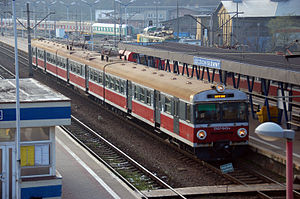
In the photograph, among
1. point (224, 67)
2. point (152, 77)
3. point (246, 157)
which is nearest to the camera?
point (246, 157)

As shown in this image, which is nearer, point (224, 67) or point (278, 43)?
point (224, 67)

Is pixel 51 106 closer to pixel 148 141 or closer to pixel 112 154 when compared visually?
pixel 112 154

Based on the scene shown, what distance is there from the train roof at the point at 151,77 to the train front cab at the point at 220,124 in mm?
460

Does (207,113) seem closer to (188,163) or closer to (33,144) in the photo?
(188,163)

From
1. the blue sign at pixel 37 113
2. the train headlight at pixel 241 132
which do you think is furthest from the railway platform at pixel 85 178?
the train headlight at pixel 241 132

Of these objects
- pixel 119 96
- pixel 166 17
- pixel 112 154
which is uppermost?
pixel 166 17

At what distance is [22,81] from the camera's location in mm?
16656

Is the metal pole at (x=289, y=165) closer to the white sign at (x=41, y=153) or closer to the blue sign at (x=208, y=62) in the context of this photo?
the white sign at (x=41, y=153)

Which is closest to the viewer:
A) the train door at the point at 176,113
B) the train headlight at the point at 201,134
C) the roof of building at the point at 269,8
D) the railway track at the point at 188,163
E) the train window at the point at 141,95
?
the railway track at the point at 188,163

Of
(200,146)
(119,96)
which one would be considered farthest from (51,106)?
(119,96)

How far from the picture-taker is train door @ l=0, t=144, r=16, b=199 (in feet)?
41.2

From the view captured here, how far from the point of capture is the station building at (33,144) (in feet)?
41.1

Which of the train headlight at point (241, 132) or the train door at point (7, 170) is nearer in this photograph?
the train door at point (7, 170)

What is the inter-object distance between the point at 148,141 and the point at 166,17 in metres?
114
